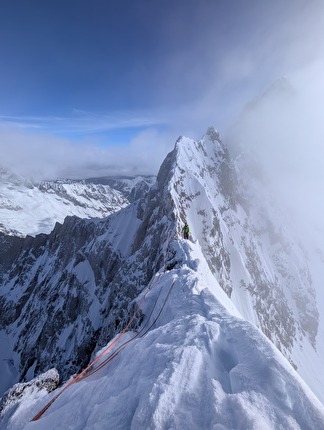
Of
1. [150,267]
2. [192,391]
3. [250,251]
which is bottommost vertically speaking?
[250,251]

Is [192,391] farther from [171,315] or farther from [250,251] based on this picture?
[250,251]

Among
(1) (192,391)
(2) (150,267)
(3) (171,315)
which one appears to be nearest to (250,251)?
(2) (150,267)

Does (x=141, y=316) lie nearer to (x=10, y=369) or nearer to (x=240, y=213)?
(x=10, y=369)

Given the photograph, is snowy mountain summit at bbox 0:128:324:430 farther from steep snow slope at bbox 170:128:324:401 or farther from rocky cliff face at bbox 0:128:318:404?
steep snow slope at bbox 170:128:324:401

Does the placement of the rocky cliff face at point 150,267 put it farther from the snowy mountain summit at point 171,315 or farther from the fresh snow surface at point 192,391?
the fresh snow surface at point 192,391

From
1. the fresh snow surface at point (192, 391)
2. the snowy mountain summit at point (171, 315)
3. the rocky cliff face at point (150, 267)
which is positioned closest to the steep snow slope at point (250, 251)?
the rocky cliff face at point (150, 267)

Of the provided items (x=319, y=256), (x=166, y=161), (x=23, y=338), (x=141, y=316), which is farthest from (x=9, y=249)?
(x=319, y=256)

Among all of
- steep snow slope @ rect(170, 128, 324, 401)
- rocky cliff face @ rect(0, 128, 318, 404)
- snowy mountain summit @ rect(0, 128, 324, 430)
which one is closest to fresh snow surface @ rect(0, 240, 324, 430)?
snowy mountain summit @ rect(0, 128, 324, 430)
